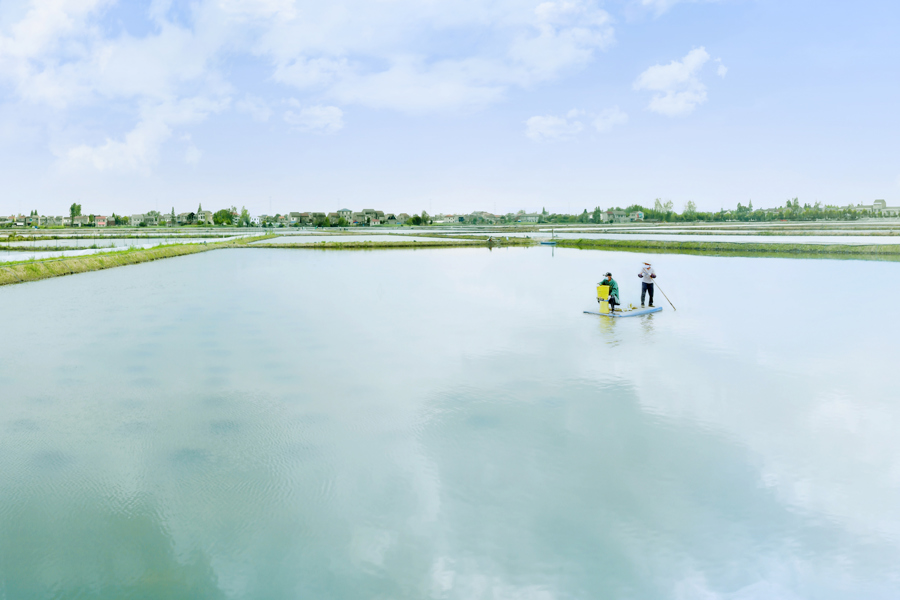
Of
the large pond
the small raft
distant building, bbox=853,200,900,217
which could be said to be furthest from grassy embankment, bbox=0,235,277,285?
distant building, bbox=853,200,900,217

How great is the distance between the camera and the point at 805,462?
5863 millimetres

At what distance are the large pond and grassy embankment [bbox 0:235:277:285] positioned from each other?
12.2 metres

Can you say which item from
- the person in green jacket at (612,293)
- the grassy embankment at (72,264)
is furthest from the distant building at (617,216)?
the person in green jacket at (612,293)

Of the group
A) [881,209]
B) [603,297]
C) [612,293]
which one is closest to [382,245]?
[603,297]

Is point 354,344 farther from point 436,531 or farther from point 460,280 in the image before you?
point 460,280

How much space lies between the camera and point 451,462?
5836 mm

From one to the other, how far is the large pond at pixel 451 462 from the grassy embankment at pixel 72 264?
39.9ft

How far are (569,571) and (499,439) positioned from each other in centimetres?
232

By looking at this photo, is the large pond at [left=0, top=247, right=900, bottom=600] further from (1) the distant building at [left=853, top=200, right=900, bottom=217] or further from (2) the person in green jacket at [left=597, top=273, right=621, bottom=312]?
(1) the distant building at [left=853, top=200, right=900, bottom=217]

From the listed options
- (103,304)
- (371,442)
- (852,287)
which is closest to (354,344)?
(371,442)

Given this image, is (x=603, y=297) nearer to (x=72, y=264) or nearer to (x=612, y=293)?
(x=612, y=293)

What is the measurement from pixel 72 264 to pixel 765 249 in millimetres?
42562

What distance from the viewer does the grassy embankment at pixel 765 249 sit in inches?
1380

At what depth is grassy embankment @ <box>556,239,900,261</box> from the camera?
115 ft
